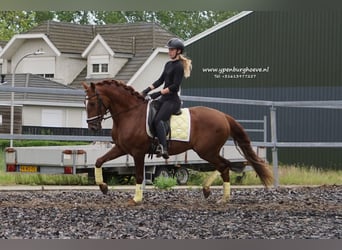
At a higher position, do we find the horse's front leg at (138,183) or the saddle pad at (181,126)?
the saddle pad at (181,126)

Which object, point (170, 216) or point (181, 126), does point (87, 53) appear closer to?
point (181, 126)

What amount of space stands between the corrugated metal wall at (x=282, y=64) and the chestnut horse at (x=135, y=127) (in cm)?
1491

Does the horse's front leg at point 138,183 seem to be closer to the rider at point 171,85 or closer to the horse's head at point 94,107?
the rider at point 171,85

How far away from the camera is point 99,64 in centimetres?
3053

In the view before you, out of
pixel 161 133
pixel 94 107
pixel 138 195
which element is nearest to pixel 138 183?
pixel 138 195

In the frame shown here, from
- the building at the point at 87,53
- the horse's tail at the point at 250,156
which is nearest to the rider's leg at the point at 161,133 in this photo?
the horse's tail at the point at 250,156

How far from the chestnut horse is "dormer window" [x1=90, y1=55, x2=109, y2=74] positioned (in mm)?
21171

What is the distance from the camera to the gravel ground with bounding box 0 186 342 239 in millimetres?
6383

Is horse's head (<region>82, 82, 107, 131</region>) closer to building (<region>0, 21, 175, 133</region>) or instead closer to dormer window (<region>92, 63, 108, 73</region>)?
building (<region>0, 21, 175, 133</region>)

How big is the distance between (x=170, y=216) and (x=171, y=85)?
158cm

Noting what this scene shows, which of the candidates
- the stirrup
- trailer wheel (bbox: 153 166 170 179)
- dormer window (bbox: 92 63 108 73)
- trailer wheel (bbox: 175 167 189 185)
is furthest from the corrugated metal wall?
the stirrup

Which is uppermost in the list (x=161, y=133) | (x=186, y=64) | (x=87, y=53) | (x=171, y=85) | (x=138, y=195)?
(x=87, y=53)

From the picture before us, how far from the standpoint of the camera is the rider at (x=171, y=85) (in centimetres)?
836
